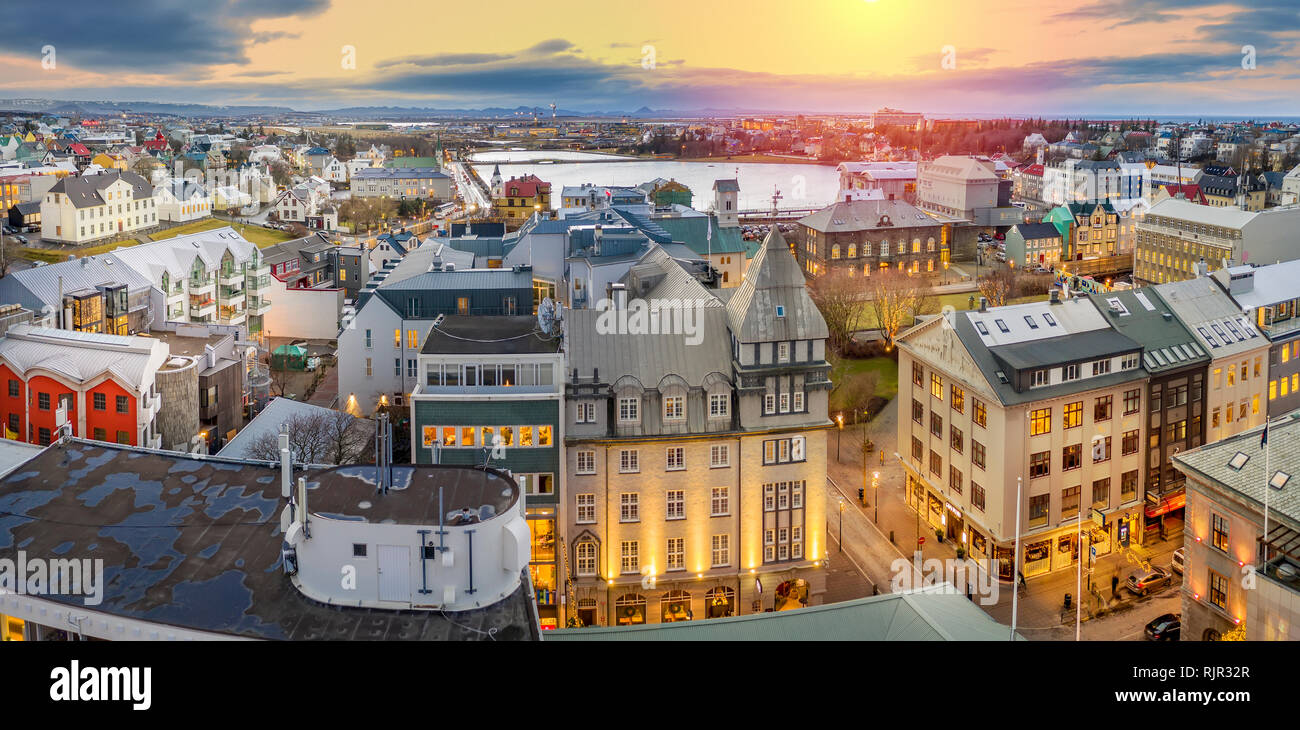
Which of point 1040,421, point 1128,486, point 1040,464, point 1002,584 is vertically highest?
point 1040,421

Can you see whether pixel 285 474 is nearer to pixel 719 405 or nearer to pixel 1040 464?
pixel 719 405

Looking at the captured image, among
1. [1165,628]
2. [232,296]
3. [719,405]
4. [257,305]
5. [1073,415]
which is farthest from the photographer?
[257,305]

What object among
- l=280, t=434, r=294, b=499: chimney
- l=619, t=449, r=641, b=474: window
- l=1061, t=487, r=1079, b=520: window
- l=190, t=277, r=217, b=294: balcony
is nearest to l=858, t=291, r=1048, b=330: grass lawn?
l=1061, t=487, r=1079, b=520: window

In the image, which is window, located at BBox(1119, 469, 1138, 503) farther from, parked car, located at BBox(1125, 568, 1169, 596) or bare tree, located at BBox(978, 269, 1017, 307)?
bare tree, located at BBox(978, 269, 1017, 307)

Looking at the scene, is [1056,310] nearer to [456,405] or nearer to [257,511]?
[456,405]

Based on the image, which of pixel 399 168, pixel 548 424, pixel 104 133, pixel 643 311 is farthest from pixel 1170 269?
pixel 104 133

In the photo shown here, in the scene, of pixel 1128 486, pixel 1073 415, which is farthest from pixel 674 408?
pixel 1128 486

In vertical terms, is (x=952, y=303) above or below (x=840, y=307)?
below

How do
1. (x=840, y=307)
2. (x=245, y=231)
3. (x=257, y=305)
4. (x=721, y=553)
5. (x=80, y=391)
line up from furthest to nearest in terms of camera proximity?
(x=245, y=231), (x=257, y=305), (x=840, y=307), (x=80, y=391), (x=721, y=553)
